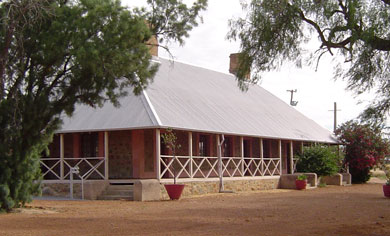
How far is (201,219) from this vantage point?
36.7 feet

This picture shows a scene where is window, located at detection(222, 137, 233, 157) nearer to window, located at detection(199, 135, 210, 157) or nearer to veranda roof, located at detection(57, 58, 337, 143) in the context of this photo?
veranda roof, located at detection(57, 58, 337, 143)

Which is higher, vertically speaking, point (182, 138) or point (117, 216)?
point (182, 138)

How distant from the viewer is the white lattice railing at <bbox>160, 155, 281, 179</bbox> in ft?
62.3

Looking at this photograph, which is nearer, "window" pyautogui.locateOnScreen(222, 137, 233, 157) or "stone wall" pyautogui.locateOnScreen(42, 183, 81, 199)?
"stone wall" pyautogui.locateOnScreen(42, 183, 81, 199)

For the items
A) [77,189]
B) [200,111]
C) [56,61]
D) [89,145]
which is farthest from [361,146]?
[56,61]

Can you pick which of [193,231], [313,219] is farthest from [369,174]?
[193,231]

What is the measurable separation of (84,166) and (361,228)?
1275cm

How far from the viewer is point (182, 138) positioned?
20.9 meters

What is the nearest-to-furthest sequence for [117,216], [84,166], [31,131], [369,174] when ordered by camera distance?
1. [117,216]
2. [31,131]
3. [84,166]
4. [369,174]

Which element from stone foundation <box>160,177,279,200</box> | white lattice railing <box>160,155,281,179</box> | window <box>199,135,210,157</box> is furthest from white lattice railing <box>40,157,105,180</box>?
window <box>199,135,210,157</box>

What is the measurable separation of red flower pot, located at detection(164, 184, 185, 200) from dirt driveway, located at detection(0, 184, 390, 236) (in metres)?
1.61

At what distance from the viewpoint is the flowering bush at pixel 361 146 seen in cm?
2809

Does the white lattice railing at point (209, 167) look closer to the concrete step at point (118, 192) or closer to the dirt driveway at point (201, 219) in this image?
the concrete step at point (118, 192)

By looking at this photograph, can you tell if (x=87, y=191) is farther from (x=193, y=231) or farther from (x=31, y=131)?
(x=193, y=231)
